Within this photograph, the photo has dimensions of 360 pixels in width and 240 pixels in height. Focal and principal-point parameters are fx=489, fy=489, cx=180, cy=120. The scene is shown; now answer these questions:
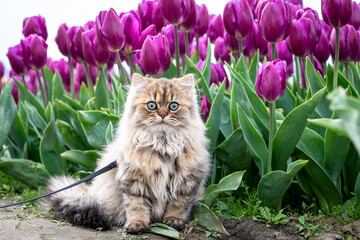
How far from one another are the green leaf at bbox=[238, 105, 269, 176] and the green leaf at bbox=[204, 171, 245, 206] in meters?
0.21

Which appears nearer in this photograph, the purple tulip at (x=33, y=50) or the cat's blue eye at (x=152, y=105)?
the cat's blue eye at (x=152, y=105)

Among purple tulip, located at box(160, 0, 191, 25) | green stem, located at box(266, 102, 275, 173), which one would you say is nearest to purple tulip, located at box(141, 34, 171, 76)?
purple tulip, located at box(160, 0, 191, 25)

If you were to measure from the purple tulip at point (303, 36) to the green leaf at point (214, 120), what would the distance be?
623 mm

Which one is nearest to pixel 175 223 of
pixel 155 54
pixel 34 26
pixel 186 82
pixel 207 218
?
pixel 207 218

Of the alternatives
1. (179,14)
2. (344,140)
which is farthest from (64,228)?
(344,140)

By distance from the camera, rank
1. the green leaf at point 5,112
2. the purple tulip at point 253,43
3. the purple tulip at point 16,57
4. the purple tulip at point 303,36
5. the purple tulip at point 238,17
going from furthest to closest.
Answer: the purple tulip at point 16,57 → the green leaf at point 5,112 → the purple tulip at point 253,43 → the purple tulip at point 238,17 → the purple tulip at point 303,36

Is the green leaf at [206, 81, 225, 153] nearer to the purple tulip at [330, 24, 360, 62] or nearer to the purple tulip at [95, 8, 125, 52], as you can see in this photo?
the purple tulip at [95, 8, 125, 52]

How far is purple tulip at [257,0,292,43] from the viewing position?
3.27 meters

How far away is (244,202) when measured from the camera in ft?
11.6

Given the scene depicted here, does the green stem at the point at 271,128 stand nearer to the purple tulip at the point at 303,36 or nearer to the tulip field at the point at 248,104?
the tulip field at the point at 248,104

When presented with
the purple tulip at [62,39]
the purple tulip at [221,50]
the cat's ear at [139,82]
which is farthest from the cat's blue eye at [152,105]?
the purple tulip at [221,50]

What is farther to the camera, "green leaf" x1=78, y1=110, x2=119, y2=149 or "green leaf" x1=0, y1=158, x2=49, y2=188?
"green leaf" x1=0, y1=158, x2=49, y2=188

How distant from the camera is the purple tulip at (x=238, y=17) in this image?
3.72m

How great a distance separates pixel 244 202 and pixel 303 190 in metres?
0.48
